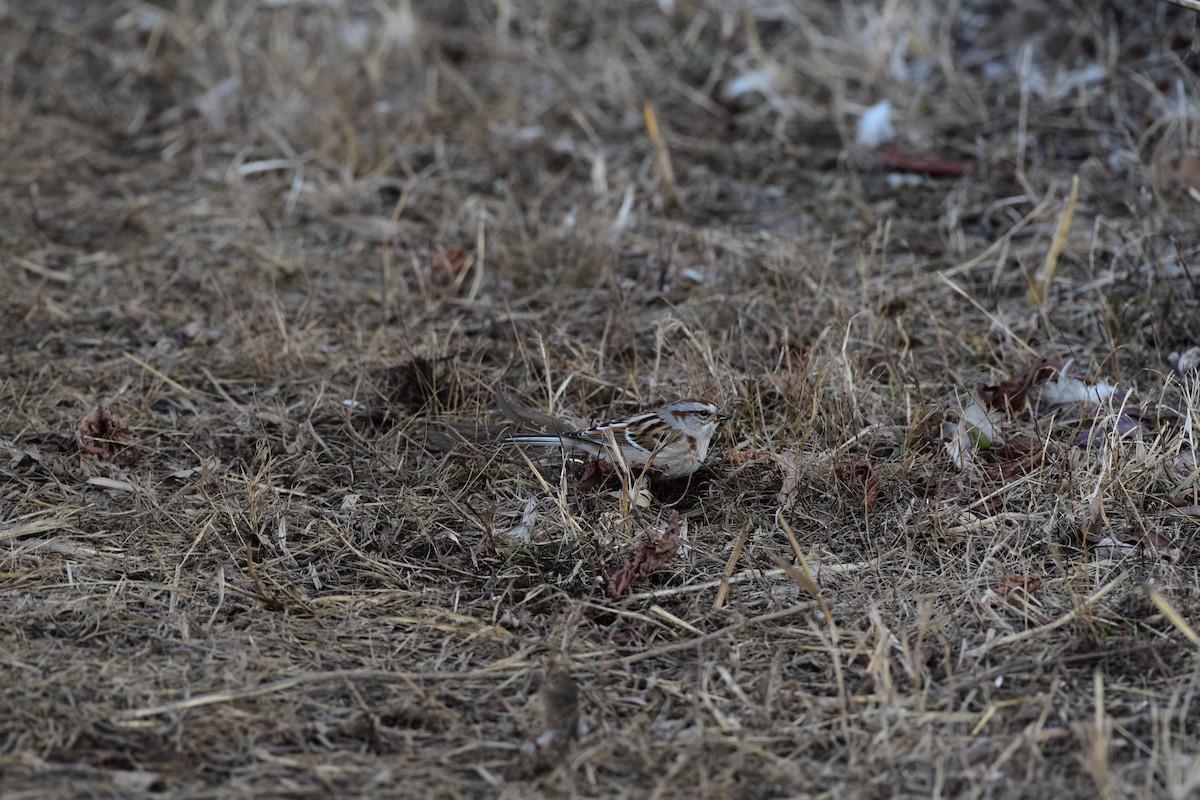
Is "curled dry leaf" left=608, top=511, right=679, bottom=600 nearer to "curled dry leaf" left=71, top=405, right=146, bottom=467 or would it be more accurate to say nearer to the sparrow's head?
the sparrow's head

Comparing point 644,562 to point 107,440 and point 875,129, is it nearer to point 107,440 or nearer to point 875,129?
point 107,440

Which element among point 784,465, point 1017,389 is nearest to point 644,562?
point 784,465

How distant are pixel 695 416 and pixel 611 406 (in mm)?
580

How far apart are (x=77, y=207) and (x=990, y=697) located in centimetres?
536

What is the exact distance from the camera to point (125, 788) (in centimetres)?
281

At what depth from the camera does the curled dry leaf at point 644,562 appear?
361cm

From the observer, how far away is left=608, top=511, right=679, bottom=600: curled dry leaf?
11.8 feet

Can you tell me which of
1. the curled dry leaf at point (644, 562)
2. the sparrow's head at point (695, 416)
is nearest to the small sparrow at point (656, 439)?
the sparrow's head at point (695, 416)

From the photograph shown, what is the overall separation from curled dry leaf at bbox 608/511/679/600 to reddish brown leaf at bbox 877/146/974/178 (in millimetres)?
3443

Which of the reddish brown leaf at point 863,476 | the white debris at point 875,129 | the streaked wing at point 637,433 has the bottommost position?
the white debris at point 875,129

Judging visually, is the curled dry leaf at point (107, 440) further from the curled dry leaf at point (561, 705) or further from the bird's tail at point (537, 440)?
the curled dry leaf at point (561, 705)

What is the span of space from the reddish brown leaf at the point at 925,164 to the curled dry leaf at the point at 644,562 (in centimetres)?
344

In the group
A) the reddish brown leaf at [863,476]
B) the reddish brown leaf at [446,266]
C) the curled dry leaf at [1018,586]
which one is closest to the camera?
the curled dry leaf at [1018,586]

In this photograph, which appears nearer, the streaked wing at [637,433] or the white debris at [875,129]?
the streaked wing at [637,433]
